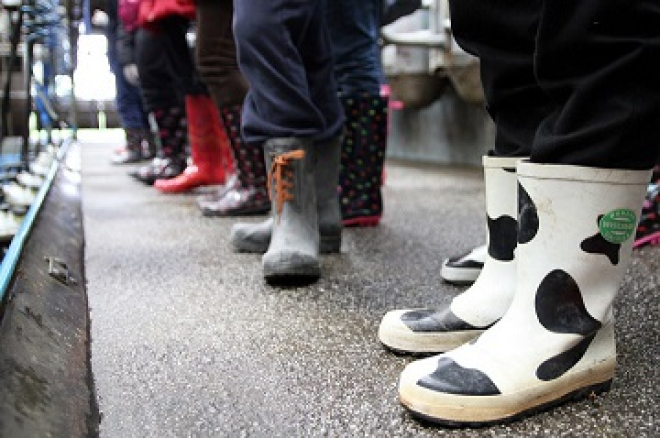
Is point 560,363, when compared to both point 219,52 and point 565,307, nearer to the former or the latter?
point 565,307

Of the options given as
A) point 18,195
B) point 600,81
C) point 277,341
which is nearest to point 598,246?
point 600,81

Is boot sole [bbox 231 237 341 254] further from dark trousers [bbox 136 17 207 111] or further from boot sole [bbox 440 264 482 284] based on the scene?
dark trousers [bbox 136 17 207 111]

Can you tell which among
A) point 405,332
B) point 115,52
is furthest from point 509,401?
point 115,52

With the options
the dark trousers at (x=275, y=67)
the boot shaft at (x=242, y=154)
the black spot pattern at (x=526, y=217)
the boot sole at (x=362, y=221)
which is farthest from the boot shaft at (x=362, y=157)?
the black spot pattern at (x=526, y=217)

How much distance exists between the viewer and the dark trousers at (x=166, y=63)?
7.04ft

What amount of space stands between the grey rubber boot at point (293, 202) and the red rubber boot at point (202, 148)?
1101 mm

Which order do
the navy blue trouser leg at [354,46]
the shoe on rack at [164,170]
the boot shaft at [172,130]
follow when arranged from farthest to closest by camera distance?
the shoe on rack at [164,170] < the boot shaft at [172,130] < the navy blue trouser leg at [354,46]

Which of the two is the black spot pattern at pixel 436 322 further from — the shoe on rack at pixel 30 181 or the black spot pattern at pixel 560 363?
the shoe on rack at pixel 30 181

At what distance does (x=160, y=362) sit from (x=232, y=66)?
0.99m

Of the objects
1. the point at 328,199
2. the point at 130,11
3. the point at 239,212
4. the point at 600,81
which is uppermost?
the point at 130,11

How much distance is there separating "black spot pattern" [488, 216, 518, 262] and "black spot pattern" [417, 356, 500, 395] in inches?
7.7

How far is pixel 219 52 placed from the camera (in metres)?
1.54

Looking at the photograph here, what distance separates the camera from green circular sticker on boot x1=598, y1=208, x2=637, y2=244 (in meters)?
0.56

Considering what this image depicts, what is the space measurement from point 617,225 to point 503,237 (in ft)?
0.64
